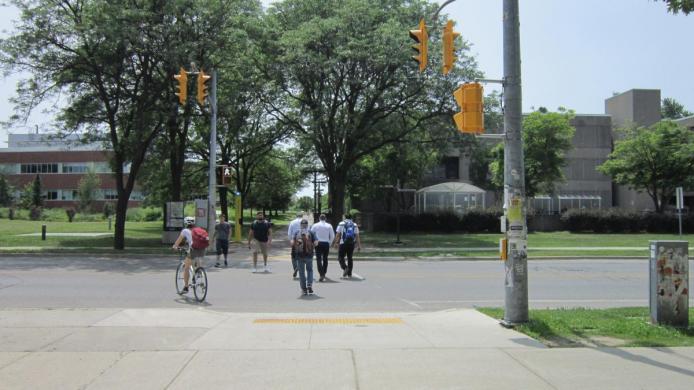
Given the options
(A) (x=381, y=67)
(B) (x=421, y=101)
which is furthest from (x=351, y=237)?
(B) (x=421, y=101)

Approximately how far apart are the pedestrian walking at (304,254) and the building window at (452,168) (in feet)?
156

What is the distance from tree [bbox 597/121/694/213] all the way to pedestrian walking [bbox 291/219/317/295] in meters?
40.9

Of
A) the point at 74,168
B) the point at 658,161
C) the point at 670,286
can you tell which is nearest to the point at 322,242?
the point at 670,286

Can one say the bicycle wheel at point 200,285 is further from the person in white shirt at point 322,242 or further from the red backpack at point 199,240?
the person in white shirt at point 322,242

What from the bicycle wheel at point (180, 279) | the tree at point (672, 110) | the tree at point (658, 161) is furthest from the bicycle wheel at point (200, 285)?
the tree at point (672, 110)

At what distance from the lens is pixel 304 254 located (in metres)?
12.7

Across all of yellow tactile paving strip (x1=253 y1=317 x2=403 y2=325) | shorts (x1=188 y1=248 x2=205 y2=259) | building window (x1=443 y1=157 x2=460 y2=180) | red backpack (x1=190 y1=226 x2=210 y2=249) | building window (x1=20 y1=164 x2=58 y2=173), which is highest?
building window (x1=20 y1=164 x2=58 y2=173)

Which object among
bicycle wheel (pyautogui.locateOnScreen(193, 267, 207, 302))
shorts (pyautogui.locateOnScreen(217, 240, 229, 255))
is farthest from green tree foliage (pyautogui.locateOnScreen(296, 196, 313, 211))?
bicycle wheel (pyautogui.locateOnScreen(193, 267, 207, 302))

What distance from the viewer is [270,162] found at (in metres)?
56.2

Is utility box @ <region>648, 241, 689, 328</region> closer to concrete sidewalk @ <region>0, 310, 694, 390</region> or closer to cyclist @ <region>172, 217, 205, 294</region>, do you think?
concrete sidewalk @ <region>0, 310, 694, 390</region>

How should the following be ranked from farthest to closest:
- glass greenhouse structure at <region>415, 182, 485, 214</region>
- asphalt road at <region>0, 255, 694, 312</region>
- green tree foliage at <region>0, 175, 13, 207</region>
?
green tree foliage at <region>0, 175, 13, 207</region>
glass greenhouse structure at <region>415, 182, 485, 214</region>
asphalt road at <region>0, 255, 694, 312</region>

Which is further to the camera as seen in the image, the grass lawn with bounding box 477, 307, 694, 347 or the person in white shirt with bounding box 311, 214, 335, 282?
the person in white shirt with bounding box 311, 214, 335, 282

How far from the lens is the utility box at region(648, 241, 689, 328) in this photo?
8195mm

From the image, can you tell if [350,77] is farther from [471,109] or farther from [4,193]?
[4,193]
